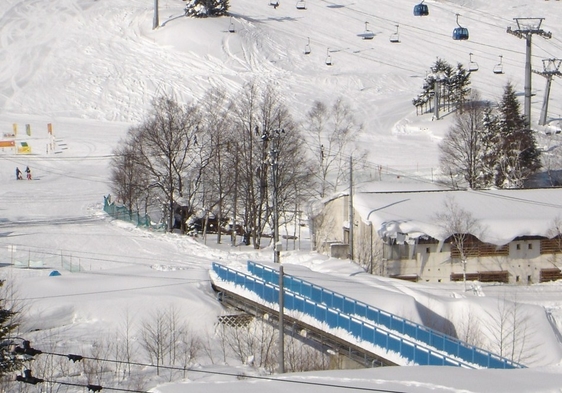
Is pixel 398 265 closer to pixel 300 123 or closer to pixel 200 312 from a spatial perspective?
pixel 200 312

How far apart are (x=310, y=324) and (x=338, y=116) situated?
3805 centimetres

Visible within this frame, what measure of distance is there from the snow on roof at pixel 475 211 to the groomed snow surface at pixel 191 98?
1.98 metres

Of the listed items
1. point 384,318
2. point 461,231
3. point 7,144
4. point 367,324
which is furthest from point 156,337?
point 7,144

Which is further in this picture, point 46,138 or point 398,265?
point 46,138

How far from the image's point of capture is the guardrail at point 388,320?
63.0 ft

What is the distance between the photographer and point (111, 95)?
67250 millimetres

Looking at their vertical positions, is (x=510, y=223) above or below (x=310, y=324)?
above

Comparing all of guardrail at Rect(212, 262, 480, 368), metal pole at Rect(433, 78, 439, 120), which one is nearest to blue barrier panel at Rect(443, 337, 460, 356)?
guardrail at Rect(212, 262, 480, 368)

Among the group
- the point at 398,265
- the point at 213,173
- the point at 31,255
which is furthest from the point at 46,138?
the point at 398,265

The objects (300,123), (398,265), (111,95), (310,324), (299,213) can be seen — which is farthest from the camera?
(111,95)

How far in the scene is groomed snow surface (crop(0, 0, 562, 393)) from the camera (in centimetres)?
2242

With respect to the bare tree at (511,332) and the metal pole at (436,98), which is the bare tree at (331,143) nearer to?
the metal pole at (436,98)

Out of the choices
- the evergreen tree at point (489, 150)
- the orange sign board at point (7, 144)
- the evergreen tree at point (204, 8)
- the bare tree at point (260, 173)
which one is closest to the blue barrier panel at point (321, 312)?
the bare tree at point (260, 173)

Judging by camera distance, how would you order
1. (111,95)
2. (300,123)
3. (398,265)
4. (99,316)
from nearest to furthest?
(99,316), (398,265), (300,123), (111,95)
